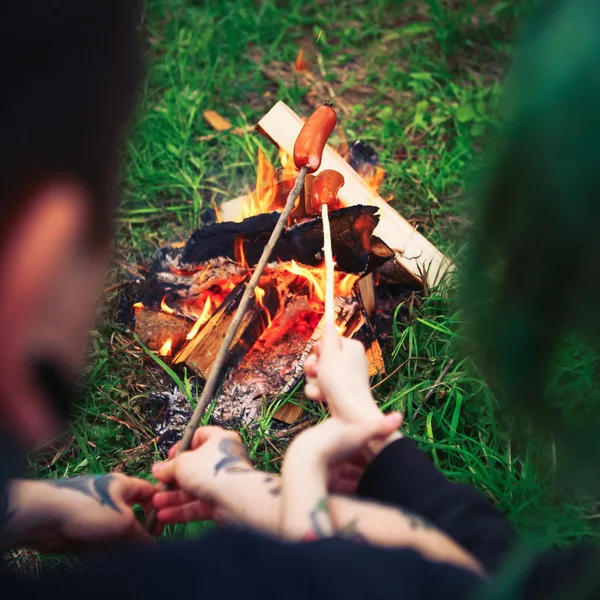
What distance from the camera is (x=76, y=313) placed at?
1327mm

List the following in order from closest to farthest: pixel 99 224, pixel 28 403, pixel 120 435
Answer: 1. pixel 99 224
2. pixel 28 403
3. pixel 120 435

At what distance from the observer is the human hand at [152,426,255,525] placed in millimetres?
1759

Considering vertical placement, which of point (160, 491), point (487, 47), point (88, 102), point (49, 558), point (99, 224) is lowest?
point (49, 558)

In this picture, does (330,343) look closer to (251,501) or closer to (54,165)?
(251,501)

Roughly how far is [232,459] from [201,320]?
102cm

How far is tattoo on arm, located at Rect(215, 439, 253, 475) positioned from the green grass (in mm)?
594

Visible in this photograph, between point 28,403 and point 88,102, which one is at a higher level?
point 88,102

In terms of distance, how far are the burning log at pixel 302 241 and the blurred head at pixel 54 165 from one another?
4.59 ft

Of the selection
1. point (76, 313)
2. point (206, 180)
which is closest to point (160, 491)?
point (76, 313)

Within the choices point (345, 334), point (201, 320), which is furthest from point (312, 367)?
point (201, 320)

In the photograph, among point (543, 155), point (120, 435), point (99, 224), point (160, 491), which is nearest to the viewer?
point (543, 155)

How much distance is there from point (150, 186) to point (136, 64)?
107 inches

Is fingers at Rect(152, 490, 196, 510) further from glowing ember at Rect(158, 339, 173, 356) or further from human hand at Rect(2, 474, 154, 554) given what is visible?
glowing ember at Rect(158, 339, 173, 356)

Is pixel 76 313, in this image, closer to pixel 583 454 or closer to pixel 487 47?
pixel 583 454
